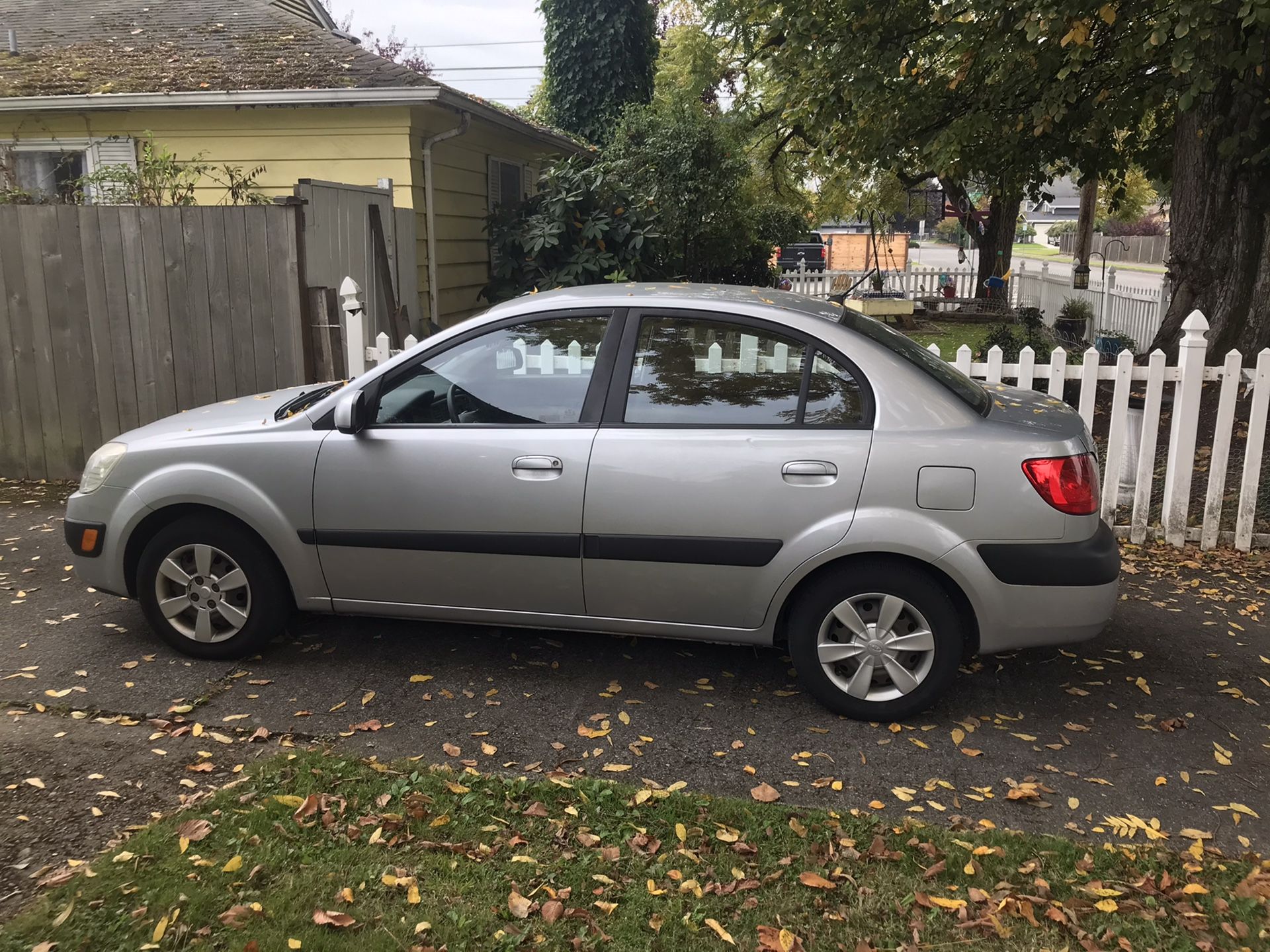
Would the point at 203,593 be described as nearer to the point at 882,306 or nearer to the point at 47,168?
the point at 47,168

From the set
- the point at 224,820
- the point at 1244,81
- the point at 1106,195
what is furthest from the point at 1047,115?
the point at 224,820

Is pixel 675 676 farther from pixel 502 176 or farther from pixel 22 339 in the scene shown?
pixel 502 176

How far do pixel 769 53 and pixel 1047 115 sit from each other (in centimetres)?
405

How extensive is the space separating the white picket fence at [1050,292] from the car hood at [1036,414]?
130 inches

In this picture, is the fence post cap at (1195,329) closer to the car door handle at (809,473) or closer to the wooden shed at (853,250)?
the car door handle at (809,473)

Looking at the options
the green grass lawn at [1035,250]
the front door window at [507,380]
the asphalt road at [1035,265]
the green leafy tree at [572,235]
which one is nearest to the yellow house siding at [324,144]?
the green leafy tree at [572,235]

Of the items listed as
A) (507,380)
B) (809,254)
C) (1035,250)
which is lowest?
(507,380)

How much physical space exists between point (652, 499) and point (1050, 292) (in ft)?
62.3

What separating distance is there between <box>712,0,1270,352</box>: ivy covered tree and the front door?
5.34m

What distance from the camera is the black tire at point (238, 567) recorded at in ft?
14.9

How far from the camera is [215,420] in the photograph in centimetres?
477

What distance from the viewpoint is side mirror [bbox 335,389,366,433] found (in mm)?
4289

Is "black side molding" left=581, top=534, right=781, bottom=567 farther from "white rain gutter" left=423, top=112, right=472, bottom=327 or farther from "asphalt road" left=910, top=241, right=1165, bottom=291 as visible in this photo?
"asphalt road" left=910, top=241, right=1165, bottom=291

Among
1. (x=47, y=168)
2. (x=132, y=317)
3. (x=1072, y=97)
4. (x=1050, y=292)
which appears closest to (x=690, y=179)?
(x=1072, y=97)
